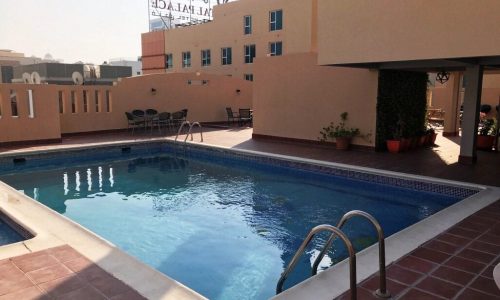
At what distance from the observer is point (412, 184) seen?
795cm

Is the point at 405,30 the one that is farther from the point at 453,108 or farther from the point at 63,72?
the point at 63,72

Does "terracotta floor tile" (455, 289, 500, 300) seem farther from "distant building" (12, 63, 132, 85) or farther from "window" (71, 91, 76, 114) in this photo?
"distant building" (12, 63, 132, 85)

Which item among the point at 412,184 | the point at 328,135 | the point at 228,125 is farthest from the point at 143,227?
the point at 228,125

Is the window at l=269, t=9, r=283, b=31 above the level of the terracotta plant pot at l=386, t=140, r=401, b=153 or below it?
above

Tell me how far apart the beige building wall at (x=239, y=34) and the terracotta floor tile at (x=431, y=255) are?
23.7 meters

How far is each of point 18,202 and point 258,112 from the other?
953 cm

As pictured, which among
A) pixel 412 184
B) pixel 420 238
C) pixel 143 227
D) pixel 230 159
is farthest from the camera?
pixel 230 159

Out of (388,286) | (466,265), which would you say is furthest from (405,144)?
(388,286)

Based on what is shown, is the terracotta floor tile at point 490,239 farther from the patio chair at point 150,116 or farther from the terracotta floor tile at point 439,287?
the patio chair at point 150,116

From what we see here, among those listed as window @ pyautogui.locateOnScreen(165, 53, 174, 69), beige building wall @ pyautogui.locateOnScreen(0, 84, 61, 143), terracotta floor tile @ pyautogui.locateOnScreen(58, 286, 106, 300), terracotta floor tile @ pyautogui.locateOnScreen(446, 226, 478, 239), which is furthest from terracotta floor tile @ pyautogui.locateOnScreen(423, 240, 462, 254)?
window @ pyautogui.locateOnScreen(165, 53, 174, 69)

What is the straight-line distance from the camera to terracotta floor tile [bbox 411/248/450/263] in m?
4.11

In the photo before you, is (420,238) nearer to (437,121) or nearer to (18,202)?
(18,202)

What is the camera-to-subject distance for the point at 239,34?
3309 cm

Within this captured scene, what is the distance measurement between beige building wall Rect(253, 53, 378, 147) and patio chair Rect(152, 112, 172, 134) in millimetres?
3969
